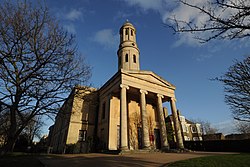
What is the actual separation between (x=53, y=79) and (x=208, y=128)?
8167 centimetres

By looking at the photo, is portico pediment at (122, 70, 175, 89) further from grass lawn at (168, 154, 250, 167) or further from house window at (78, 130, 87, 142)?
grass lawn at (168, 154, 250, 167)

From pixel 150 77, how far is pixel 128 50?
7.89 metres

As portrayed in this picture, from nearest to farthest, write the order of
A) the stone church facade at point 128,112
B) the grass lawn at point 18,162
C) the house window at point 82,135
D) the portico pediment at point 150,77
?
the grass lawn at point 18,162 → the stone church facade at point 128,112 → the portico pediment at point 150,77 → the house window at point 82,135

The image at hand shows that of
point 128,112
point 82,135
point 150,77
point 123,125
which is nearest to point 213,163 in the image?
point 123,125

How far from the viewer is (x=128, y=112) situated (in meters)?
22.8

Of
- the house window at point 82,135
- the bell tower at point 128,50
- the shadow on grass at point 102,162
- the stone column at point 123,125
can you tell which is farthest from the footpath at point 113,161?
the bell tower at point 128,50

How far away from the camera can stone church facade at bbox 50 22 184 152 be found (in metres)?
19.3

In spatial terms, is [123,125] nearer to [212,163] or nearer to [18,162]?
[18,162]

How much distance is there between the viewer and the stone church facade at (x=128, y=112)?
760 inches

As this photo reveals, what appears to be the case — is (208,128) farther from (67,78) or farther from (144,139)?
(67,78)

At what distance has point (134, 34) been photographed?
3152 cm

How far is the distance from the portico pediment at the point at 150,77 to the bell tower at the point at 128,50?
13.6 feet

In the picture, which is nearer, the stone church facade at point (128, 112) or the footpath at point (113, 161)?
the footpath at point (113, 161)

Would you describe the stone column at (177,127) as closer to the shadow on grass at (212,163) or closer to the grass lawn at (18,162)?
the shadow on grass at (212,163)
